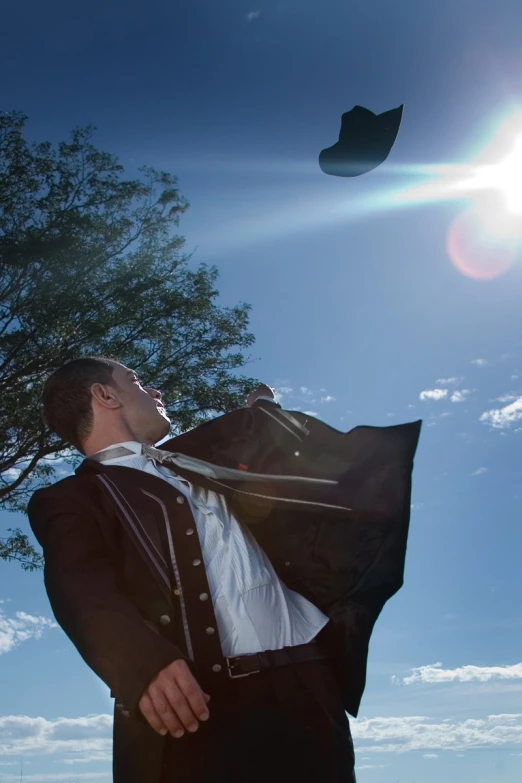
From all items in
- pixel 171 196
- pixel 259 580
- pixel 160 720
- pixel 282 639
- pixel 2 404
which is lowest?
pixel 160 720

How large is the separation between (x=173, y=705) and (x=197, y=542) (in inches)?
24.3

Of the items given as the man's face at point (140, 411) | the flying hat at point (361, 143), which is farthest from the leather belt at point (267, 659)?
the flying hat at point (361, 143)

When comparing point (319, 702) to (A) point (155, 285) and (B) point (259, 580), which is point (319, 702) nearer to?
(B) point (259, 580)

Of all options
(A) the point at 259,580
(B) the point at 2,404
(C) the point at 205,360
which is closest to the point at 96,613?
(A) the point at 259,580

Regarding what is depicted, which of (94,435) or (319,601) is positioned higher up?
(94,435)

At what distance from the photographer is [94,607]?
7.16 ft

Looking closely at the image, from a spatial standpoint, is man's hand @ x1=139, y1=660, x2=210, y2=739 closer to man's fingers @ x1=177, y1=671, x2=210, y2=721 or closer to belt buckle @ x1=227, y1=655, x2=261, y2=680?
man's fingers @ x1=177, y1=671, x2=210, y2=721

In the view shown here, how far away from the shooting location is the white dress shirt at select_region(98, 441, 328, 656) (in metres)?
2.40

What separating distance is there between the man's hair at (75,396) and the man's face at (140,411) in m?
0.04

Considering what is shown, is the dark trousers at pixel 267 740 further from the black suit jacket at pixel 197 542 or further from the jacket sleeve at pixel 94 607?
the jacket sleeve at pixel 94 607

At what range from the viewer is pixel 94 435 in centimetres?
299

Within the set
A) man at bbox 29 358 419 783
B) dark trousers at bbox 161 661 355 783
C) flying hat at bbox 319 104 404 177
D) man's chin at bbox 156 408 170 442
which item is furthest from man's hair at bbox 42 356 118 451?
flying hat at bbox 319 104 404 177

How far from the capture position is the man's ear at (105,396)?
119 inches

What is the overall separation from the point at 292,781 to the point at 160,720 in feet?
1.51
